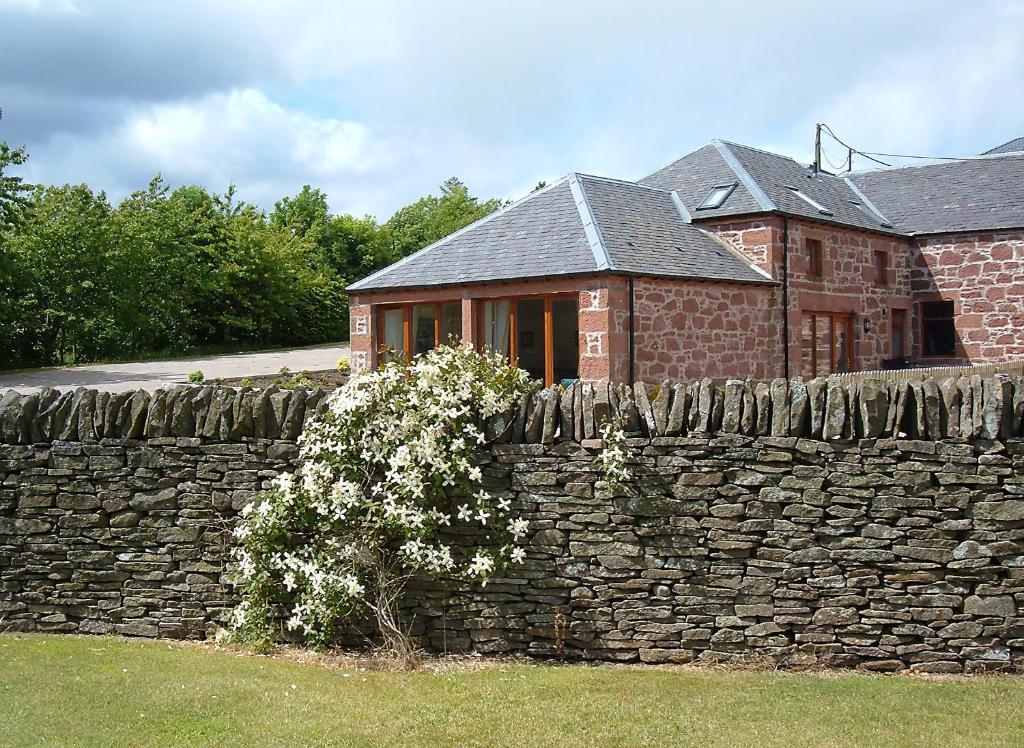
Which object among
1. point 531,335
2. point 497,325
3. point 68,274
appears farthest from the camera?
point 68,274

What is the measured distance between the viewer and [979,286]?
87.9ft

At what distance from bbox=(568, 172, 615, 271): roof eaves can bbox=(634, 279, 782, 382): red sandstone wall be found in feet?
2.65

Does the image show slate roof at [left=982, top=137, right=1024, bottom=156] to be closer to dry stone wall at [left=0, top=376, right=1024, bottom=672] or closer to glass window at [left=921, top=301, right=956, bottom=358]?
glass window at [left=921, top=301, right=956, bottom=358]

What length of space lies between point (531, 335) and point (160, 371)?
10.9 metres

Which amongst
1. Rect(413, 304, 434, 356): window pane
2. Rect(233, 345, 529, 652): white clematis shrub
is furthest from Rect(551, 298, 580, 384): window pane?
Rect(233, 345, 529, 652): white clematis shrub

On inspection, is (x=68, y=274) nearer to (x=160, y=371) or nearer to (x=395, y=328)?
(x=160, y=371)

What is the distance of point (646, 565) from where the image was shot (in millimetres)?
7625

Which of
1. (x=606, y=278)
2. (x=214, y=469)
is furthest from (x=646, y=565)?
(x=606, y=278)

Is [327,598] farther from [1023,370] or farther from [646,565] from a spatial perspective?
[1023,370]

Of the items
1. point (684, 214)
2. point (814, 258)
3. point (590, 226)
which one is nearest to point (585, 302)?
point (590, 226)

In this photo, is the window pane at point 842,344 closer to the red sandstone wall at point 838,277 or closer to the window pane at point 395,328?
the red sandstone wall at point 838,277

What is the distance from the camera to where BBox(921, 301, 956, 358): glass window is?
27.6 meters

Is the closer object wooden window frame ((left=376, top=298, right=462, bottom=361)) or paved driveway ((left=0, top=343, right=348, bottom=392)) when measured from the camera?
wooden window frame ((left=376, top=298, right=462, bottom=361))

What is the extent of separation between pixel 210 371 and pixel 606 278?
12.5 meters
